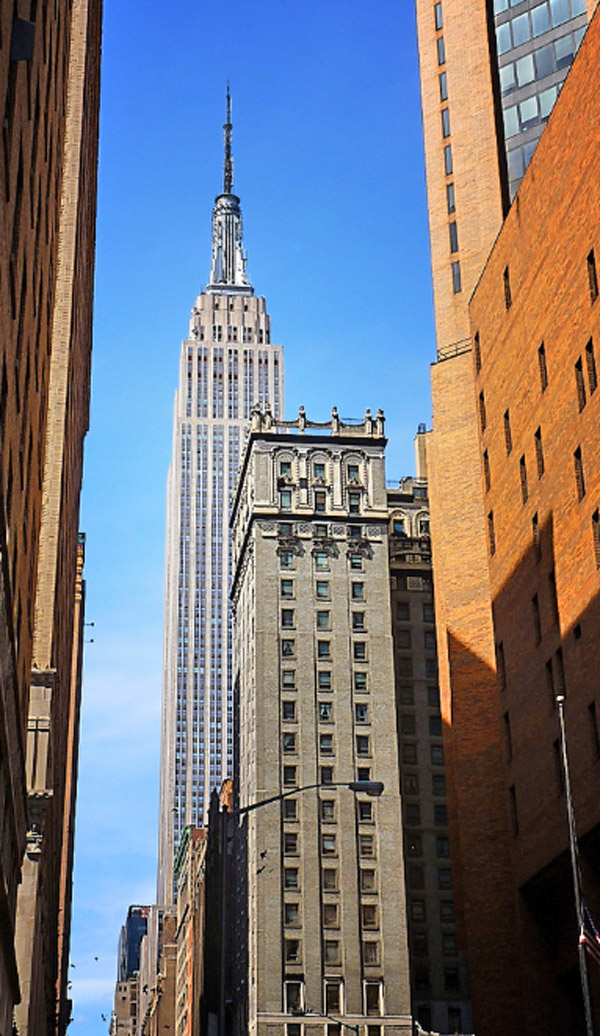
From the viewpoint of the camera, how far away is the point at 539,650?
59562 mm

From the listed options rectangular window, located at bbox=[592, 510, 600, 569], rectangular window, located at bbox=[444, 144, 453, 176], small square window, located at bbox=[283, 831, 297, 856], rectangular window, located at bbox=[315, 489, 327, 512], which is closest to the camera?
rectangular window, located at bbox=[592, 510, 600, 569]

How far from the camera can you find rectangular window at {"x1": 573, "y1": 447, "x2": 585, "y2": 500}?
54.9m

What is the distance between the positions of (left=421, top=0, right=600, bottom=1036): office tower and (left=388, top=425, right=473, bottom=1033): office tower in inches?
1890

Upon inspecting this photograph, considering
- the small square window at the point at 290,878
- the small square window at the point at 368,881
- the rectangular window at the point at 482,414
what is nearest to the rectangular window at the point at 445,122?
the rectangular window at the point at 482,414

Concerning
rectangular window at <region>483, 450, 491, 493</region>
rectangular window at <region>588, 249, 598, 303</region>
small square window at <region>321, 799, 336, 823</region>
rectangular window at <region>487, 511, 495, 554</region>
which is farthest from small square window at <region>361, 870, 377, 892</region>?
rectangular window at <region>588, 249, 598, 303</region>

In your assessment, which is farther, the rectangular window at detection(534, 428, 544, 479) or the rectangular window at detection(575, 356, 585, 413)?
the rectangular window at detection(534, 428, 544, 479)

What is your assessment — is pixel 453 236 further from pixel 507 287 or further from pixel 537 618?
pixel 537 618

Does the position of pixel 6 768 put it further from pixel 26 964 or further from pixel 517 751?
pixel 517 751

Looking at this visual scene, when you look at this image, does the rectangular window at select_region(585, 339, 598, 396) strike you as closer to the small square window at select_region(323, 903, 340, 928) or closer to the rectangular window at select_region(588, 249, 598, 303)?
the rectangular window at select_region(588, 249, 598, 303)

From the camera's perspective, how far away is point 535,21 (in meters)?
78.1

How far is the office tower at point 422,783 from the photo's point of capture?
126562 millimetres

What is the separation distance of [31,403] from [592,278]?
76.9 feet

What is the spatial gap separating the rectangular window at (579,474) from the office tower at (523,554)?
3.1 inches

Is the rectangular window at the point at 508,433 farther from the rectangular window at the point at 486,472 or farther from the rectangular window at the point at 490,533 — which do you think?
the rectangular window at the point at 490,533
